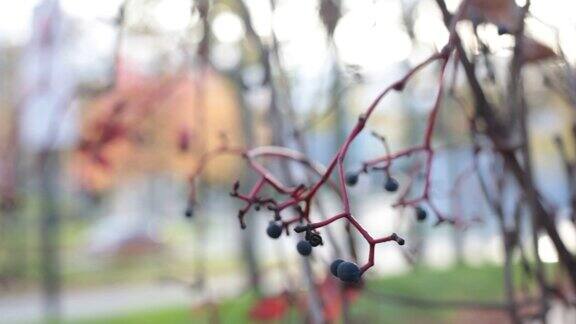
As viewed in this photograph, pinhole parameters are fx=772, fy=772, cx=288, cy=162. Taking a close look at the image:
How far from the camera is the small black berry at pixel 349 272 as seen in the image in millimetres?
818

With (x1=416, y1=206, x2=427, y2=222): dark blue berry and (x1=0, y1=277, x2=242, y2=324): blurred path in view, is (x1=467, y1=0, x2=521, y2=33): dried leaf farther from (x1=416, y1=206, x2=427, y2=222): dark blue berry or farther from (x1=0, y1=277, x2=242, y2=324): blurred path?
(x1=0, y1=277, x2=242, y2=324): blurred path

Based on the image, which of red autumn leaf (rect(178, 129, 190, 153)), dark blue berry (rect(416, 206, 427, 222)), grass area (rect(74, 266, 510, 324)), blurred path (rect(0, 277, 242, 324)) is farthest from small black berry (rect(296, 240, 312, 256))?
blurred path (rect(0, 277, 242, 324))

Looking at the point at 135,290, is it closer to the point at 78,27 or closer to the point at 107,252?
the point at 107,252

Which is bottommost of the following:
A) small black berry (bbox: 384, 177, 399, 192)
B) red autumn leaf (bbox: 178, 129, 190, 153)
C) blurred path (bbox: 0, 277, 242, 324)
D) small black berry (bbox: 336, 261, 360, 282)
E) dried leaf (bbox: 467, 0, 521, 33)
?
small black berry (bbox: 336, 261, 360, 282)

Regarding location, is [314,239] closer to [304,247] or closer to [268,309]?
[304,247]

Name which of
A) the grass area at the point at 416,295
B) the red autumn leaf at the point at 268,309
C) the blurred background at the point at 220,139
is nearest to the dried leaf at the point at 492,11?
the blurred background at the point at 220,139

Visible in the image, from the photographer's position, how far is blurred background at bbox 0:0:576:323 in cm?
178

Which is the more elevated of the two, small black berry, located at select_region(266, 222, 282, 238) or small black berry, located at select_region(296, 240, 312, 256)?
small black berry, located at select_region(266, 222, 282, 238)

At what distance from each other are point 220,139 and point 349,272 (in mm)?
934

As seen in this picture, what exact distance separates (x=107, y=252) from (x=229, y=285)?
7.57m

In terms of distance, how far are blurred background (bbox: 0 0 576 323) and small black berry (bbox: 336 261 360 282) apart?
243mm

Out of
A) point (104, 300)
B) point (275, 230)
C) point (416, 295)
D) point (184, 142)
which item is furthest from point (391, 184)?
point (104, 300)

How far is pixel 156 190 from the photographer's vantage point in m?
29.2

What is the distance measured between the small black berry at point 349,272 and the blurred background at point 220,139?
243 mm
